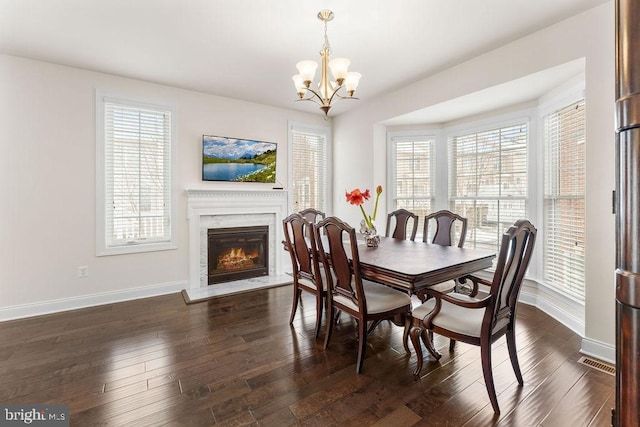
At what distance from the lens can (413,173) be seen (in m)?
4.83

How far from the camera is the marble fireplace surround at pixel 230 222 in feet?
13.9

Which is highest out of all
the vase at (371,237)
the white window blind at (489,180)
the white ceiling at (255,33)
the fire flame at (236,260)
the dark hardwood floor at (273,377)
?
the white ceiling at (255,33)

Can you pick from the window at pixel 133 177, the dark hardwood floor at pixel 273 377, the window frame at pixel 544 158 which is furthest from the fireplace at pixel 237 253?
the window frame at pixel 544 158

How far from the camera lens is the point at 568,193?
315 cm

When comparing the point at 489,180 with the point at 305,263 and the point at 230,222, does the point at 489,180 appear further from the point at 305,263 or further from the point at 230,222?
the point at 230,222

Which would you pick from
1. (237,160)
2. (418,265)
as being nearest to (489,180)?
(418,265)

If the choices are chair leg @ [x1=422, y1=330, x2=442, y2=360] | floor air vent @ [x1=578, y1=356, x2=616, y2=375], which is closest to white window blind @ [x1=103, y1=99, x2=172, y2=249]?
chair leg @ [x1=422, y1=330, x2=442, y2=360]

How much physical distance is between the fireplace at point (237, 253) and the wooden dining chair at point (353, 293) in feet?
7.99

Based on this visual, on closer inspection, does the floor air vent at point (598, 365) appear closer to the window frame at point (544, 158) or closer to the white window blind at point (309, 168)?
the window frame at point (544, 158)

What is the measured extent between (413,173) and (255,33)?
10.1 feet

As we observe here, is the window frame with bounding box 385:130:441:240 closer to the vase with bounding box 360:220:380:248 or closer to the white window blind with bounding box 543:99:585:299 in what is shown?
the white window blind with bounding box 543:99:585:299

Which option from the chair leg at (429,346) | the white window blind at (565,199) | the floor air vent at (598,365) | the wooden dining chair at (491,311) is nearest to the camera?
the wooden dining chair at (491,311)

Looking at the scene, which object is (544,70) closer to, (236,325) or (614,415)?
(614,415)

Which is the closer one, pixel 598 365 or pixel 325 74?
pixel 598 365
